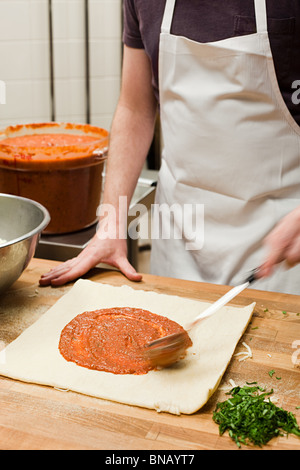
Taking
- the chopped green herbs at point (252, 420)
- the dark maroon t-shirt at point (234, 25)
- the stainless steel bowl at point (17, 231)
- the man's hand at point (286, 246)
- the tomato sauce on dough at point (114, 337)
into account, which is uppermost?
the dark maroon t-shirt at point (234, 25)

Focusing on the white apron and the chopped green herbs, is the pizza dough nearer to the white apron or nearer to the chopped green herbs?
the chopped green herbs

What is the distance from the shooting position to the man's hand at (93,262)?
1.44 m

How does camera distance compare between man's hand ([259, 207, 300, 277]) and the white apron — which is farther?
the white apron

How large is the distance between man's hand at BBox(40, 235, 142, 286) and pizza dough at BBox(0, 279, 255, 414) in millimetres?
85

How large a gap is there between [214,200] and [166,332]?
48cm

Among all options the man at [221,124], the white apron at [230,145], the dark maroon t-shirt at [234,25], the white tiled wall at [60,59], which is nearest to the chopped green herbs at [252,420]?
the man at [221,124]

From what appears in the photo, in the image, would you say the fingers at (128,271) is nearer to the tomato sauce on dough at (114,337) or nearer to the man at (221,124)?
the man at (221,124)

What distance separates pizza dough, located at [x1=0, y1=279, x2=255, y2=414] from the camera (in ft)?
3.26

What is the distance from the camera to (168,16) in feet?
4.87

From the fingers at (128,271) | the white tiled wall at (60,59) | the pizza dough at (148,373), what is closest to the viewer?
the pizza dough at (148,373)

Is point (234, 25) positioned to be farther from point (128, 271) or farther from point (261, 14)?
point (128, 271)

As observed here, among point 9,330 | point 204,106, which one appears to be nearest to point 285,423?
point 9,330

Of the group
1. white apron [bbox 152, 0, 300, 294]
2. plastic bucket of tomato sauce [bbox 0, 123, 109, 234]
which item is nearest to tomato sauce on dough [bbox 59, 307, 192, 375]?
white apron [bbox 152, 0, 300, 294]

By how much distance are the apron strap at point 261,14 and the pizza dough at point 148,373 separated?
658mm
